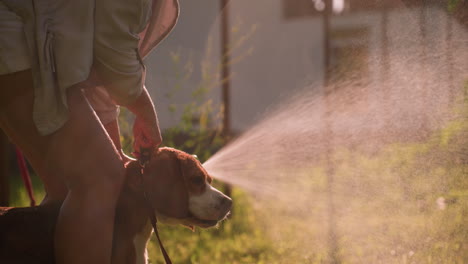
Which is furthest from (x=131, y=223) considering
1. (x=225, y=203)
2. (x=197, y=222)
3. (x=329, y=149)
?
(x=329, y=149)

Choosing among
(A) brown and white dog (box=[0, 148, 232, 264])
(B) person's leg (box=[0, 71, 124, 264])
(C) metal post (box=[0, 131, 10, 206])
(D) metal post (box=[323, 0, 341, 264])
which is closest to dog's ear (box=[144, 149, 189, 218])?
(A) brown and white dog (box=[0, 148, 232, 264])

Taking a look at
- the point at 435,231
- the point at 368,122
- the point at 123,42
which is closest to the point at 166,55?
the point at 368,122

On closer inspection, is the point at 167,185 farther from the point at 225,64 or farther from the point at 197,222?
the point at 225,64

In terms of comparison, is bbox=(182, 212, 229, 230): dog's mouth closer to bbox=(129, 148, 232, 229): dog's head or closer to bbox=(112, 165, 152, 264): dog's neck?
bbox=(129, 148, 232, 229): dog's head

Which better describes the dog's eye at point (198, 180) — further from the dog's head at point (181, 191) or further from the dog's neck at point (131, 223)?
the dog's neck at point (131, 223)

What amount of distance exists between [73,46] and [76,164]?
1.40 ft

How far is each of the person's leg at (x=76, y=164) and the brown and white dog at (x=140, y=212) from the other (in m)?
0.16

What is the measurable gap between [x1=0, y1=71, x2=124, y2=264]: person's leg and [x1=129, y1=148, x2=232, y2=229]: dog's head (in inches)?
12.3

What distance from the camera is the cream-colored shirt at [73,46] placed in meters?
2.12

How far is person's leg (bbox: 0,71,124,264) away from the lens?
211 cm

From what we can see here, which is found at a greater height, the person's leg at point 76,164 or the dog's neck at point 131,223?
the person's leg at point 76,164

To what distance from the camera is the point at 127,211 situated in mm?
2406

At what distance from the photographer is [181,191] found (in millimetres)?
2557

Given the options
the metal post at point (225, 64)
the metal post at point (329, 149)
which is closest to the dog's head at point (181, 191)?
the metal post at point (329, 149)
